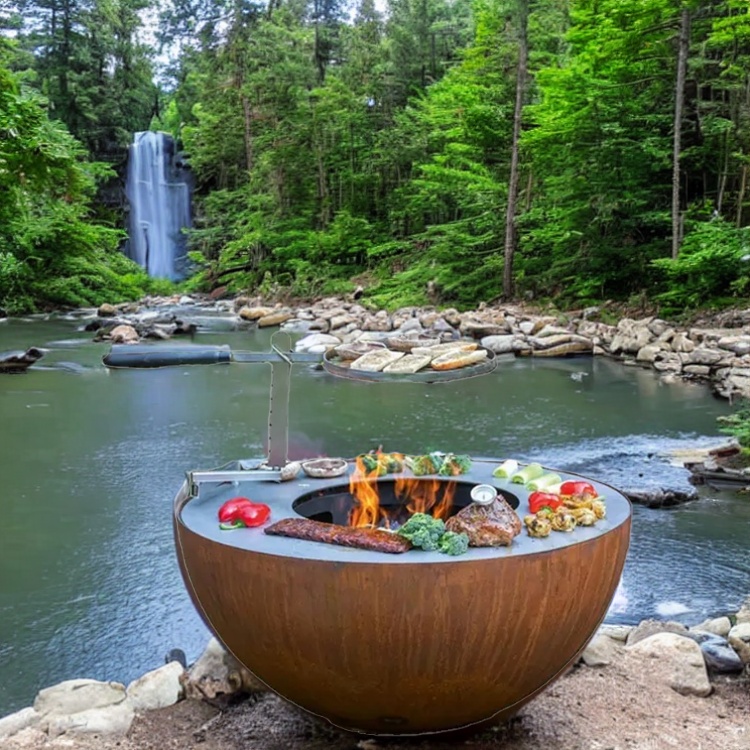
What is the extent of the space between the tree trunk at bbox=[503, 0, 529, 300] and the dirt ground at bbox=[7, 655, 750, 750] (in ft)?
48.1

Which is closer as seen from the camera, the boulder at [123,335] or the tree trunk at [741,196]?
the tree trunk at [741,196]

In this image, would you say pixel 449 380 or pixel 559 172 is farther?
pixel 559 172

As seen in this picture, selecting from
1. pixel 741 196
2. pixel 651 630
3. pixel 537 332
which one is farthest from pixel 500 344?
pixel 651 630

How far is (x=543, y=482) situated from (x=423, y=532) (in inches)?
29.1

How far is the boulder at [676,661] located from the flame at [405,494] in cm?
104

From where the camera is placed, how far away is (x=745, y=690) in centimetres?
291

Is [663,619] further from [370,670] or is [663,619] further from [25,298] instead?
[25,298]

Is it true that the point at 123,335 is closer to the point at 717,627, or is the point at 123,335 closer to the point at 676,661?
the point at 717,627

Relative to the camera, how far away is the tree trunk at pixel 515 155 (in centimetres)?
1561

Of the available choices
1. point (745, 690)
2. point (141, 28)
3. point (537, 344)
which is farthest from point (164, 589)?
point (141, 28)

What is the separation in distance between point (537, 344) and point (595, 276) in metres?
3.25

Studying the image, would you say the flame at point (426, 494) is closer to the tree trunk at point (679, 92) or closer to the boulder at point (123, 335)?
the tree trunk at point (679, 92)

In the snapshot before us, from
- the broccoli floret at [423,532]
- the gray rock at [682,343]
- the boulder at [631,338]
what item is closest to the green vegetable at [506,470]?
the broccoli floret at [423,532]

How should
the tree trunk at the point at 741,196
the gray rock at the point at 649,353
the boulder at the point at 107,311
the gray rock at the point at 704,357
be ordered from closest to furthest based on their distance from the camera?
the gray rock at the point at 704,357, the gray rock at the point at 649,353, the tree trunk at the point at 741,196, the boulder at the point at 107,311
